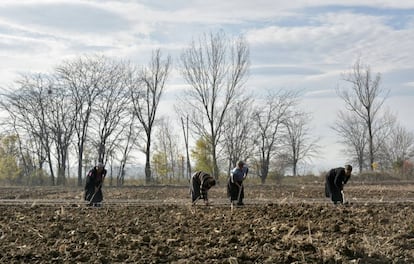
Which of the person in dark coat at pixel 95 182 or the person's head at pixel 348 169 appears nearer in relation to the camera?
the person's head at pixel 348 169

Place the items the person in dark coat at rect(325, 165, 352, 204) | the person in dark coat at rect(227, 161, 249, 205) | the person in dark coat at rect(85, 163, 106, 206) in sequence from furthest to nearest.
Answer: the person in dark coat at rect(85, 163, 106, 206) < the person in dark coat at rect(227, 161, 249, 205) < the person in dark coat at rect(325, 165, 352, 204)

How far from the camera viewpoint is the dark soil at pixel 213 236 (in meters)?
8.52

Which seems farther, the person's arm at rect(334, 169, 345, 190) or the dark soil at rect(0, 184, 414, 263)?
the person's arm at rect(334, 169, 345, 190)

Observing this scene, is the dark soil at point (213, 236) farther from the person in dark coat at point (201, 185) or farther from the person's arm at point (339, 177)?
the person in dark coat at point (201, 185)

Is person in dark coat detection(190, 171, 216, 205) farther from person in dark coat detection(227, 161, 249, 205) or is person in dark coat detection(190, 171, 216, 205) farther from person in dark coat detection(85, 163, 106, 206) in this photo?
person in dark coat detection(85, 163, 106, 206)

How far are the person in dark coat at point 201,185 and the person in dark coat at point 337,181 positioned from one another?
3663 mm

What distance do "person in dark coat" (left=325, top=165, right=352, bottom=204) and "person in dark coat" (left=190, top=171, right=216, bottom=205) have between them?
3.66m

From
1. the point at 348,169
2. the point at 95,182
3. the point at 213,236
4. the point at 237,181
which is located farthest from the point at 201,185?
the point at 213,236

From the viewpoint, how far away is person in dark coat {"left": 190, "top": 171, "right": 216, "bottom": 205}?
56.4 ft

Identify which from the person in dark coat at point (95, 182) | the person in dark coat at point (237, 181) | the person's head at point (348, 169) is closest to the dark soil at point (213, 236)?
the person's head at point (348, 169)

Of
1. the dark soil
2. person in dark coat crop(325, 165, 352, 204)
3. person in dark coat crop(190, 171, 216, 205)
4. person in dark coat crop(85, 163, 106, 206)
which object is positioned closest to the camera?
the dark soil

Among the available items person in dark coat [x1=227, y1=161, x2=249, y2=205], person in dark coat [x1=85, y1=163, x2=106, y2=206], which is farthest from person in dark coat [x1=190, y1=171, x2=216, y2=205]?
person in dark coat [x1=85, y1=163, x2=106, y2=206]

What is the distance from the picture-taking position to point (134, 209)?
16312 mm

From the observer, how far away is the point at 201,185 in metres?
17.4
